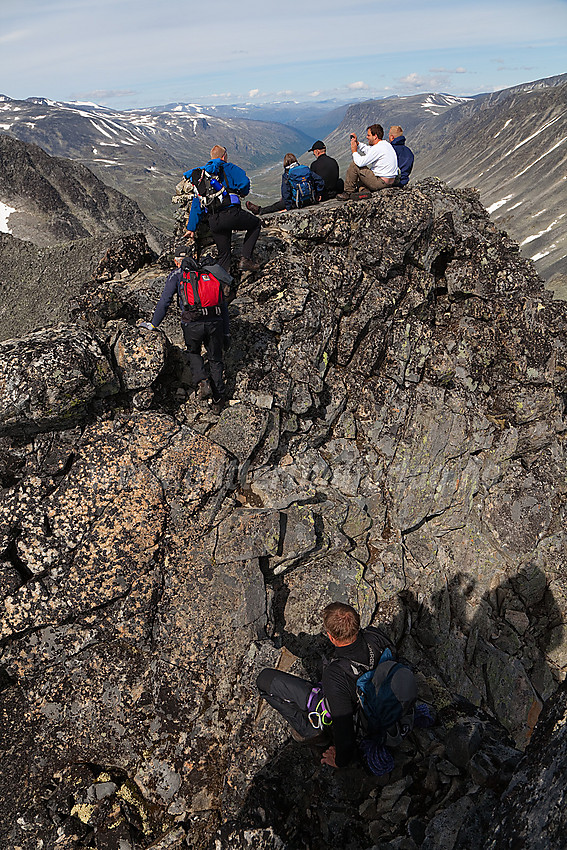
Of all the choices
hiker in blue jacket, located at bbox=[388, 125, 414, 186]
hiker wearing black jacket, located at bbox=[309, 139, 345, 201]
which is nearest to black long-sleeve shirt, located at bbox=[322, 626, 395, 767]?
hiker wearing black jacket, located at bbox=[309, 139, 345, 201]

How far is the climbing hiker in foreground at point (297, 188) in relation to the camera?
21.6 m

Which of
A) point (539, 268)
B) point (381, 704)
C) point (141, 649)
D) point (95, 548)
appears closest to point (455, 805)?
point (381, 704)

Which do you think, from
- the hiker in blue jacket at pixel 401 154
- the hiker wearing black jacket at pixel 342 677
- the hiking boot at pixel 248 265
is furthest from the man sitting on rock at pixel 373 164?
the hiker wearing black jacket at pixel 342 677

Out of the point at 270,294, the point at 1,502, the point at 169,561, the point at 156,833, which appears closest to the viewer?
the point at 156,833

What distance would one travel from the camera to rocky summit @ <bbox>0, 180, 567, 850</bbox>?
35.3 ft

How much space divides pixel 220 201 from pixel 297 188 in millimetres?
6713

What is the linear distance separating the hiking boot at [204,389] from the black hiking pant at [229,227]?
16.1 feet

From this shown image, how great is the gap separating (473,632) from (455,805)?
11600 millimetres

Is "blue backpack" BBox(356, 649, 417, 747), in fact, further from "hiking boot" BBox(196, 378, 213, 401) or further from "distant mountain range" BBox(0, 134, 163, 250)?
"distant mountain range" BBox(0, 134, 163, 250)

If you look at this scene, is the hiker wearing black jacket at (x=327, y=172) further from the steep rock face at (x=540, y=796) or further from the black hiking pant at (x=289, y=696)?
the steep rock face at (x=540, y=796)

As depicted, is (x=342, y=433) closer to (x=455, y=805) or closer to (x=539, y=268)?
(x=455, y=805)

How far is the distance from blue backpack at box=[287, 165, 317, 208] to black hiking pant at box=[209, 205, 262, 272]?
509 cm

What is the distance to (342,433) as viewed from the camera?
19.8 metres

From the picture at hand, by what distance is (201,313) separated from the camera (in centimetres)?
1423
